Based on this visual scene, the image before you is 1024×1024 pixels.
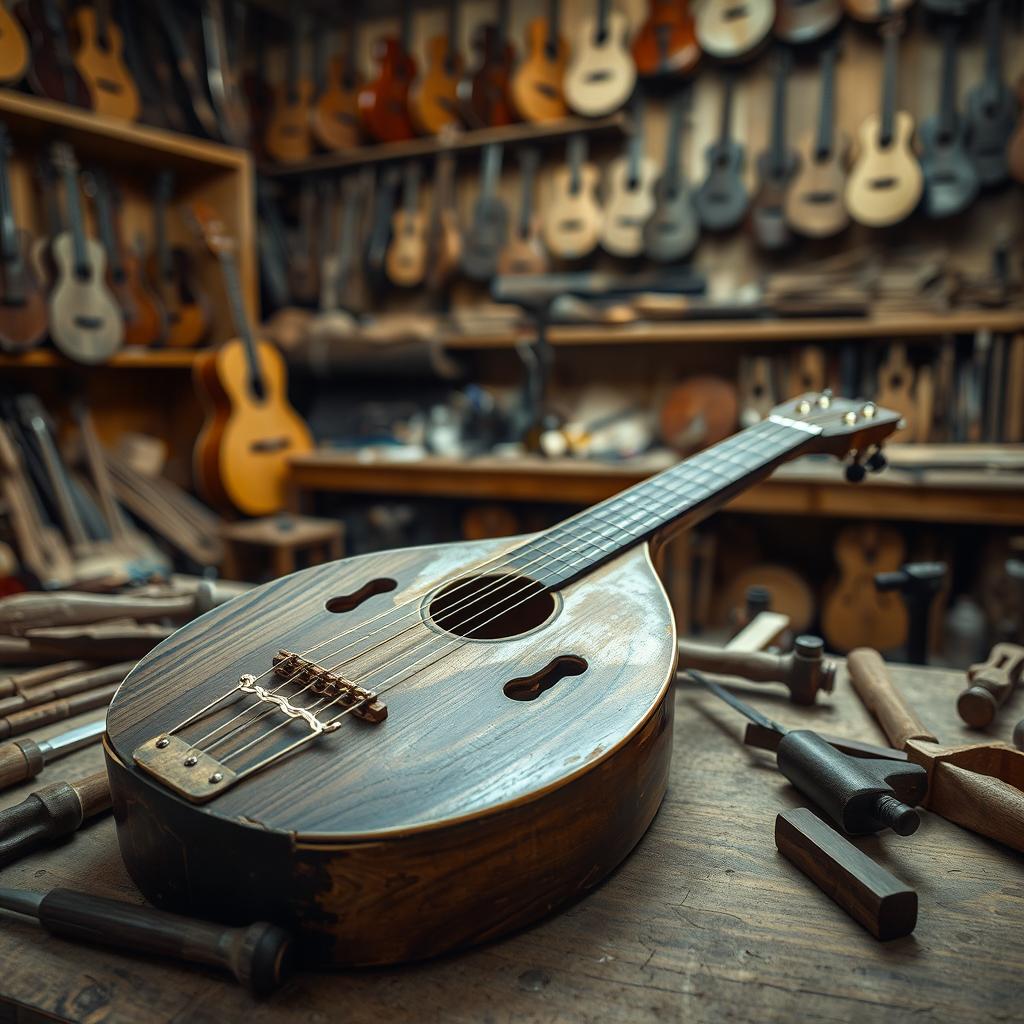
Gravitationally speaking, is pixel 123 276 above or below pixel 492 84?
below

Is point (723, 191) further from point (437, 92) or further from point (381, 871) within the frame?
point (381, 871)

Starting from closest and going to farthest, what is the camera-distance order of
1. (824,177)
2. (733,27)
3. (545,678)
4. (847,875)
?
(847,875) < (545,678) < (824,177) < (733,27)

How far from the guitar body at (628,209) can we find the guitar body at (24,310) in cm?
248

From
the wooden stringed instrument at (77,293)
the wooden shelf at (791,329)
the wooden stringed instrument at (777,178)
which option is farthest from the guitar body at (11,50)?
the wooden stringed instrument at (777,178)

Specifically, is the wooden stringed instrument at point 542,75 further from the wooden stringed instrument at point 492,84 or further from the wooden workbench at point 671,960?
the wooden workbench at point 671,960

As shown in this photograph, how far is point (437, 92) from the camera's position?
419 cm

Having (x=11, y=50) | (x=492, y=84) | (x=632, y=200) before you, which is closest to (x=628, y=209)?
(x=632, y=200)

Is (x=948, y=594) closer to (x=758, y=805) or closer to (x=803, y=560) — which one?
(x=803, y=560)

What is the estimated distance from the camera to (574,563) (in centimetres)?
98

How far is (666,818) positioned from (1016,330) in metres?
2.93

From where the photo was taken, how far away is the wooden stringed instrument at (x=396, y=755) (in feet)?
1.92

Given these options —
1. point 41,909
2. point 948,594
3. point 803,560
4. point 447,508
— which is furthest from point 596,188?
point 41,909

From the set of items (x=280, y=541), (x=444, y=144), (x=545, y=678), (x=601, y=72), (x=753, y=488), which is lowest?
(x=280, y=541)

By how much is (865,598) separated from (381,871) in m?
2.99
